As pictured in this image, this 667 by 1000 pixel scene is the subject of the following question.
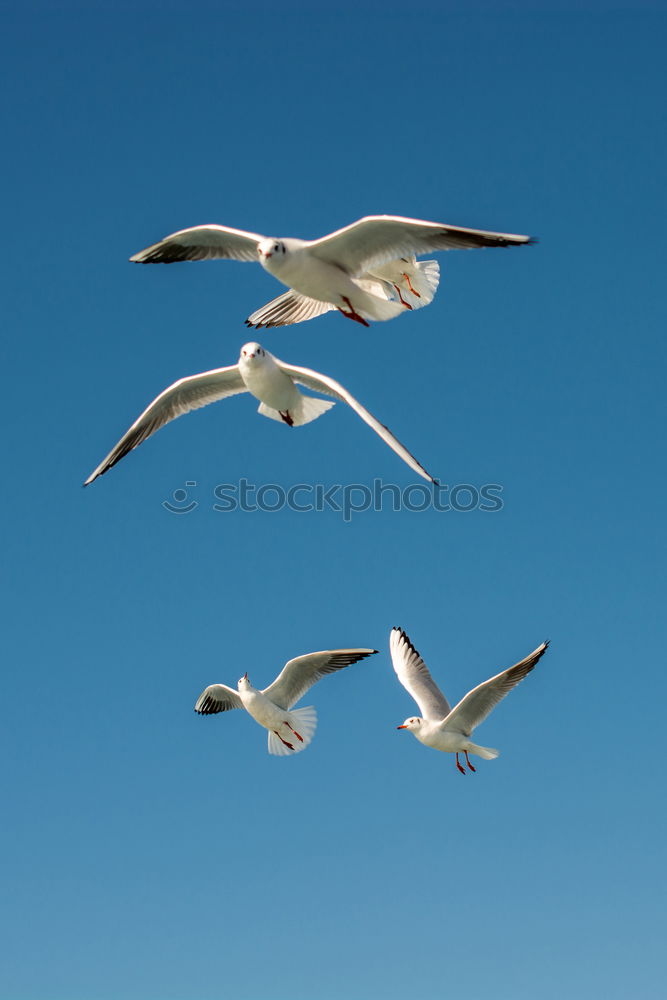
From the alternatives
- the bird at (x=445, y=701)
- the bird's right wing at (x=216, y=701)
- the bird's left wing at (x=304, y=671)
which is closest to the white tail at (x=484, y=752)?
the bird at (x=445, y=701)

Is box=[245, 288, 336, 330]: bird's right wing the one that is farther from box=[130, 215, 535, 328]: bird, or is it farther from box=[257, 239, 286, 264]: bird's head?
box=[257, 239, 286, 264]: bird's head

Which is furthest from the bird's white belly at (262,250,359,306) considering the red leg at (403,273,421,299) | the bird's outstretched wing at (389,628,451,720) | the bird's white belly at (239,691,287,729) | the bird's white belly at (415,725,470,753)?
the bird's white belly at (239,691,287,729)

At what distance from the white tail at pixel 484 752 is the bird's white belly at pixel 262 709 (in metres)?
2.33

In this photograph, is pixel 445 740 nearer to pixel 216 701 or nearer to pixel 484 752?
pixel 484 752

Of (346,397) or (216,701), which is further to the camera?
(216,701)

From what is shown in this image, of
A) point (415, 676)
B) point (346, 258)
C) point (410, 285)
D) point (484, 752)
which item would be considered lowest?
point (484, 752)

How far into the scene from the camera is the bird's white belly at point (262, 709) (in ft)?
48.2

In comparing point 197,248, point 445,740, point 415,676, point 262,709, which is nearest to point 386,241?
point 197,248

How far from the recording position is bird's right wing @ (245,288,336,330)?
40.5ft

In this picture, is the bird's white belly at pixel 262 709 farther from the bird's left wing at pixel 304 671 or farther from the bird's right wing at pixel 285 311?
the bird's right wing at pixel 285 311

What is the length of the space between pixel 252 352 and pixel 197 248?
1.18m

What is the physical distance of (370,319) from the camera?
443 inches

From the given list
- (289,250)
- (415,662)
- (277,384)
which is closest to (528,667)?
(415,662)

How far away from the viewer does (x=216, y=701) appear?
1558cm
